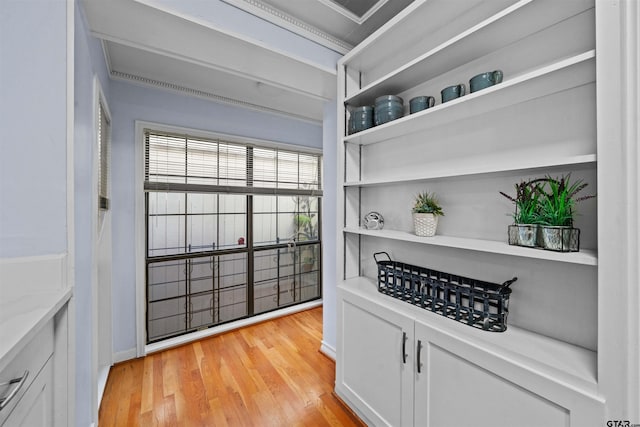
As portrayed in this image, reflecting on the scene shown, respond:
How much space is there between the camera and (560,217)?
0.96m

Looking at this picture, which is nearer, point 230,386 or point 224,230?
point 230,386

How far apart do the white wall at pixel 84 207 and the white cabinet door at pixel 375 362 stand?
143 cm

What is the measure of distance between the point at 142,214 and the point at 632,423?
302 cm

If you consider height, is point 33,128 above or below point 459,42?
below

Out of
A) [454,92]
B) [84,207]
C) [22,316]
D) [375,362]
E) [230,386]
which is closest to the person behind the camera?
[22,316]

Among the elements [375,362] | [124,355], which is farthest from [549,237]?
[124,355]

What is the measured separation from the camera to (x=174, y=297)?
2641 millimetres

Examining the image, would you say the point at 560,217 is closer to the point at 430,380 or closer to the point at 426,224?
the point at 426,224

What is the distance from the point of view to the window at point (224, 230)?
255 cm

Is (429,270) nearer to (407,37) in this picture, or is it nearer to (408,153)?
(408,153)

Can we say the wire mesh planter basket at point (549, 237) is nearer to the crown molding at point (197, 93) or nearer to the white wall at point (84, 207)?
the white wall at point (84, 207)

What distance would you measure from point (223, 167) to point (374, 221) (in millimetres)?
1872

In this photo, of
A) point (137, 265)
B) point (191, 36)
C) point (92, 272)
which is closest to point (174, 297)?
point (137, 265)

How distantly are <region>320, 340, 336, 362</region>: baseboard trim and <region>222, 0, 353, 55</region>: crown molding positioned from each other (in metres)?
2.45
